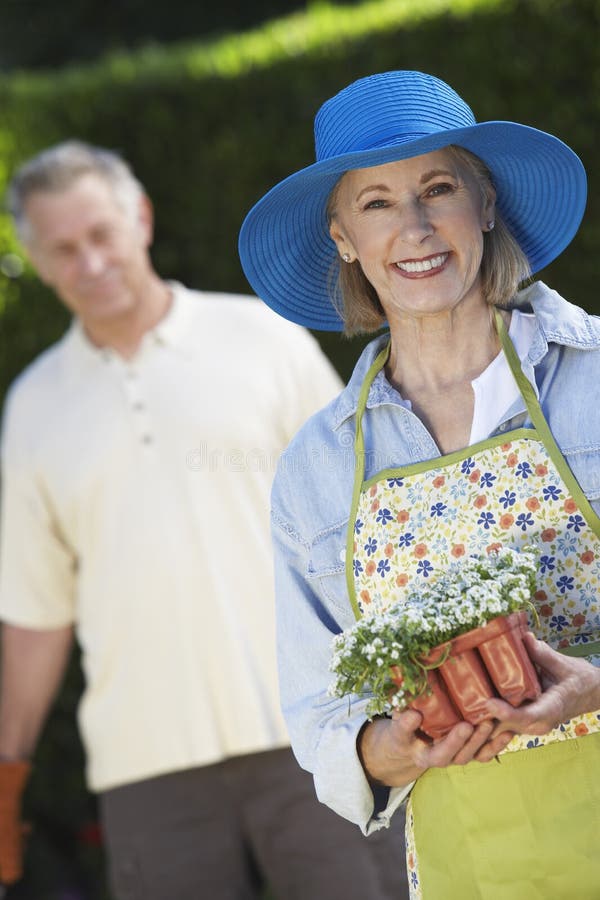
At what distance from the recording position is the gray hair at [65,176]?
404 centimetres

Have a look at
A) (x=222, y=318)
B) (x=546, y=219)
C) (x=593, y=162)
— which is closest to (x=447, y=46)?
(x=593, y=162)

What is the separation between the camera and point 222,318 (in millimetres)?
3912

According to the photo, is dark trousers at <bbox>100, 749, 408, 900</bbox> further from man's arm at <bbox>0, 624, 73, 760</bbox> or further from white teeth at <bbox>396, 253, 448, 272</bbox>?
white teeth at <bbox>396, 253, 448, 272</bbox>

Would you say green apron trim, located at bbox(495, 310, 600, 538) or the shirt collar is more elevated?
the shirt collar

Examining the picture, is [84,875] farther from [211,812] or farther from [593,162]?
[593,162]

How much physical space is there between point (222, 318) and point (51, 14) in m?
4.76

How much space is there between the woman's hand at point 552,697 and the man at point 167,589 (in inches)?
66.9

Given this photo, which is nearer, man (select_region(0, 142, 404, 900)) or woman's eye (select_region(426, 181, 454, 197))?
woman's eye (select_region(426, 181, 454, 197))

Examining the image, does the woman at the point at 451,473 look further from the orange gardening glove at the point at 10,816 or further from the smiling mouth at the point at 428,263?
the orange gardening glove at the point at 10,816

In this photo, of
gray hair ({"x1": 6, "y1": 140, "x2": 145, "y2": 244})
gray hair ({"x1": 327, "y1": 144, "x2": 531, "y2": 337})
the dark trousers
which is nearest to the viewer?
gray hair ({"x1": 327, "y1": 144, "x2": 531, "y2": 337})

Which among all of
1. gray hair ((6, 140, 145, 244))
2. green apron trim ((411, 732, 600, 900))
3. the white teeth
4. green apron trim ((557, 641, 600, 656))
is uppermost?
gray hair ((6, 140, 145, 244))

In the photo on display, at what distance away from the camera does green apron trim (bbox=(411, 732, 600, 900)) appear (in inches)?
76.0

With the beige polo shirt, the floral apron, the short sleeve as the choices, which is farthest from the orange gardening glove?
the floral apron

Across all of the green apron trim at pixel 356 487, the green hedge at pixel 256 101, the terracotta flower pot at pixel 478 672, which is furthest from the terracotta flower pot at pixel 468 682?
the green hedge at pixel 256 101
